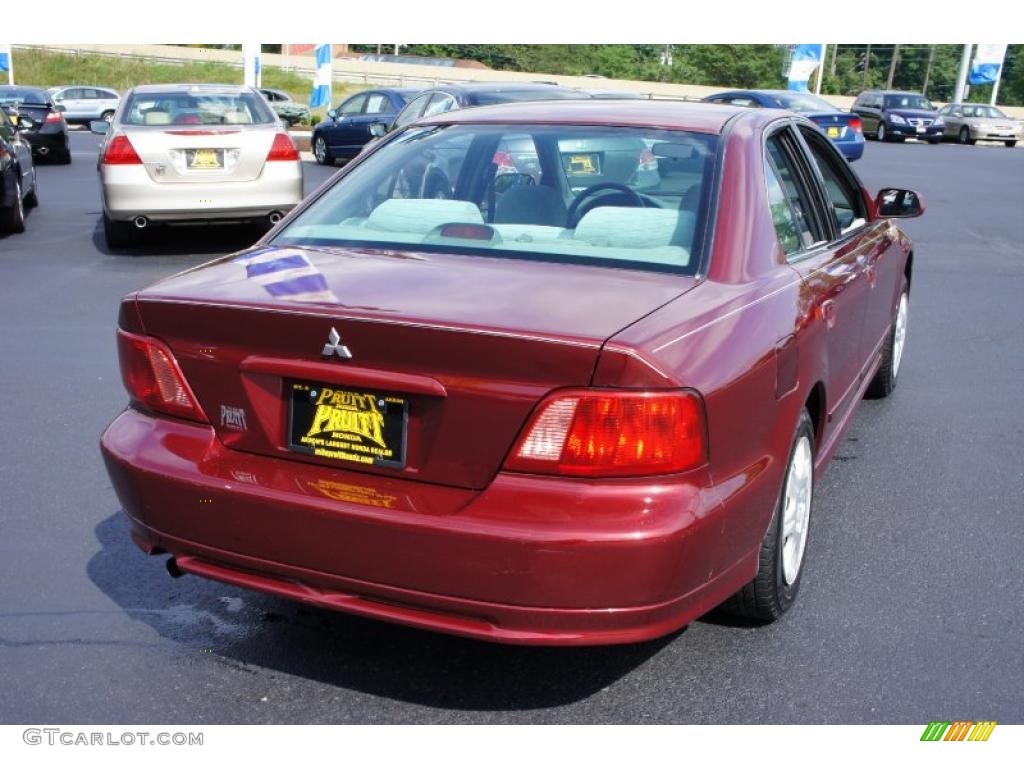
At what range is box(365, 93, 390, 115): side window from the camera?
21812 millimetres

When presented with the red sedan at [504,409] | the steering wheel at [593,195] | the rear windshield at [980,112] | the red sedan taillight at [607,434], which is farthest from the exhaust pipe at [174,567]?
the rear windshield at [980,112]

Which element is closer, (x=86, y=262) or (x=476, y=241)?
(x=476, y=241)

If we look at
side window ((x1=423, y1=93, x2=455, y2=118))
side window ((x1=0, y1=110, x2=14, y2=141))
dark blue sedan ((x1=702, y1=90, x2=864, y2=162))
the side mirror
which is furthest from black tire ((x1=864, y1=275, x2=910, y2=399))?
dark blue sedan ((x1=702, y1=90, x2=864, y2=162))

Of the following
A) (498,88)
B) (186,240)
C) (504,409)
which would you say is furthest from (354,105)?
(504,409)

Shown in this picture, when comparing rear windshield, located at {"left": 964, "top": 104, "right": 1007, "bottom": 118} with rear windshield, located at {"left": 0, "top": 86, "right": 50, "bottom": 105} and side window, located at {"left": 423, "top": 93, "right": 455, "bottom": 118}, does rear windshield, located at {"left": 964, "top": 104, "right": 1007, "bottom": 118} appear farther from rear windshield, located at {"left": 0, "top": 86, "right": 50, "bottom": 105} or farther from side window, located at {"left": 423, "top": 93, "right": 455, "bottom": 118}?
side window, located at {"left": 423, "top": 93, "right": 455, "bottom": 118}

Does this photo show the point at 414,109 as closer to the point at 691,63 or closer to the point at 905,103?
the point at 905,103

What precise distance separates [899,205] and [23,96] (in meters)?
21.4

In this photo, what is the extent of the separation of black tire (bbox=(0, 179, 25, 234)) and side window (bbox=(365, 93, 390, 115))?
9862 mm

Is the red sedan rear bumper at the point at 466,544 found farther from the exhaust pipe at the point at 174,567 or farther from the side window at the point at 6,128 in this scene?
the side window at the point at 6,128

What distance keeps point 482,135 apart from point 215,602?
6.12 ft

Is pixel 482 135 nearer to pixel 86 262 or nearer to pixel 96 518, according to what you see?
pixel 96 518

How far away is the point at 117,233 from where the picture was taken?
11766 mm

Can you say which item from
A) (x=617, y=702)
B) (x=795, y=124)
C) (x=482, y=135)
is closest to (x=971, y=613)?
(x=617, y=702)

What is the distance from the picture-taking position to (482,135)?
4.36m
